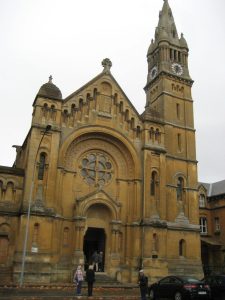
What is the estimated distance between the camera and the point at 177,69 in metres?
46.2

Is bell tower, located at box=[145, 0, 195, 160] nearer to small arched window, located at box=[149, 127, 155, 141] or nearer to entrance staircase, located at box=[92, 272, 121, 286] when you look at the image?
small arched window, located at box=[149, 127, 155, 141]

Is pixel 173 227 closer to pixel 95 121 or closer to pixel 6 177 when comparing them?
pixel 95 121

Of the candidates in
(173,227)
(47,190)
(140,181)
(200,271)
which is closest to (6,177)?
(47,190)

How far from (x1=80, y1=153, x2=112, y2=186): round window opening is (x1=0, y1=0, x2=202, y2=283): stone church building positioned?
110mm

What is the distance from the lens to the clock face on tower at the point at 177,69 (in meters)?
45.8

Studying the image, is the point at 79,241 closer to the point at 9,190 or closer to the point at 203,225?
the point at 9,190

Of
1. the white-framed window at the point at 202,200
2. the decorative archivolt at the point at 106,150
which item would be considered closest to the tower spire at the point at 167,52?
the decorative archivolt at the point at 106,150

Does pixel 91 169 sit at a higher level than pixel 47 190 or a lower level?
higher

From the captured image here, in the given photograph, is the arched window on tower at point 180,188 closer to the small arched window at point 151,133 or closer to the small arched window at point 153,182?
the small arched window at point 153,182

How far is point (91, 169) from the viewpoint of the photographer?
3641 cm

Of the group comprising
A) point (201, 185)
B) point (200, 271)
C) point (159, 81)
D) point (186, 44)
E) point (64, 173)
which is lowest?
point (200, 271)

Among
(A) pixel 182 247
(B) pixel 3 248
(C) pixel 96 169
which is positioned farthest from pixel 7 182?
(A) pixel 182 247

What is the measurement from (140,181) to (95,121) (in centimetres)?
809

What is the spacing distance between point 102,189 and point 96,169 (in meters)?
2.38
